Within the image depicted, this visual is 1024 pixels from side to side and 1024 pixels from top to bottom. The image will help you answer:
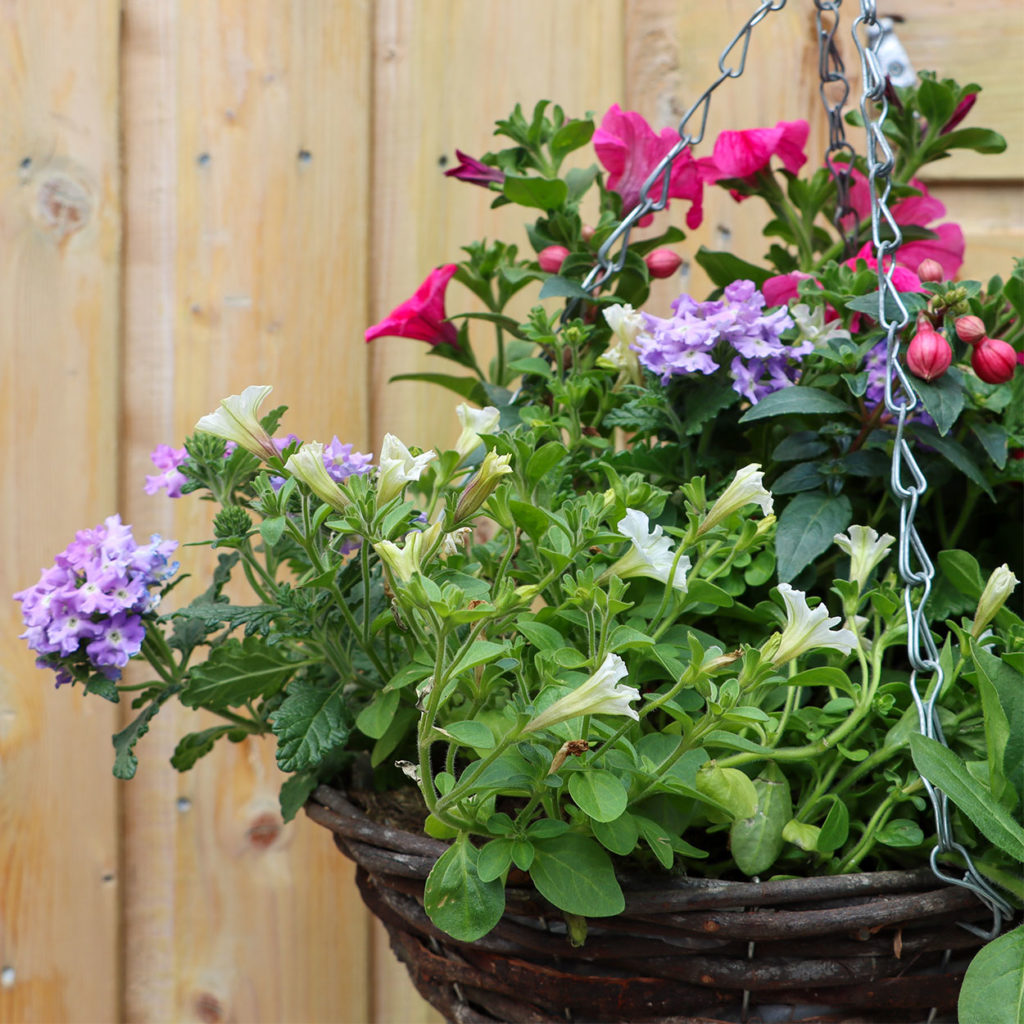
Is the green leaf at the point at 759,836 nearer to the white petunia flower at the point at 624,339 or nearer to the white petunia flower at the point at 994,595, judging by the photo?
the white petunia flower at the point at 994,595

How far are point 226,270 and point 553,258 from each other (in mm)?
415

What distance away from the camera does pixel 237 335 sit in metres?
1.03

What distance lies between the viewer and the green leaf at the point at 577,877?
0.45 metres

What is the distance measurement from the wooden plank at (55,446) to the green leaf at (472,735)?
2.19 feet

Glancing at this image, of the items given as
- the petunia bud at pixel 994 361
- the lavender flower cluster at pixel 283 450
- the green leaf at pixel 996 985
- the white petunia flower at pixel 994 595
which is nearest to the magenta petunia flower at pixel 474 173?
the lavender flower cluster at pixel 283 450

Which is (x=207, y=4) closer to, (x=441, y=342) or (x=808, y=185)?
(x=441, y=342)

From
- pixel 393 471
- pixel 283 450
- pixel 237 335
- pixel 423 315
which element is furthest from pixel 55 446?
pixel 393 471

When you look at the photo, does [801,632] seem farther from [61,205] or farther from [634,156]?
[61,205]

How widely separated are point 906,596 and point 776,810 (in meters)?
0.13

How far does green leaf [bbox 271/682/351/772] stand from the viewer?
1.76ft

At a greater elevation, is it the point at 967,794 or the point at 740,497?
the point at 740,497

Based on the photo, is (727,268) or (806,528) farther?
(727,268)

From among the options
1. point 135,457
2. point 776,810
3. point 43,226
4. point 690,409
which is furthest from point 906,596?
point 43,226

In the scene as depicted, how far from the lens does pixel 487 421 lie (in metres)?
0.54
